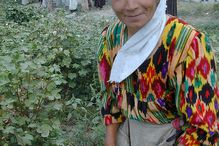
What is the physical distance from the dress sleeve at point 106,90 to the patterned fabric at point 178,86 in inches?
2.8

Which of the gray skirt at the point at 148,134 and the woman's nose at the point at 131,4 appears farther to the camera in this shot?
the gray skirt at the point at 148,134

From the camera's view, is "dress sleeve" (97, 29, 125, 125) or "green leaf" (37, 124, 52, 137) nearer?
"dress sleeve" (97, 29, 125, 125)

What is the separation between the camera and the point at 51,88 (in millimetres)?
2746

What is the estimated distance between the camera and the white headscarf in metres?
1.58

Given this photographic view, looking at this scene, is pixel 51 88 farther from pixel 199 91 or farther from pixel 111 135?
pixel 199 91

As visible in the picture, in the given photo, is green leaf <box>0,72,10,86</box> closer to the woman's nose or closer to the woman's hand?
the woman's hand

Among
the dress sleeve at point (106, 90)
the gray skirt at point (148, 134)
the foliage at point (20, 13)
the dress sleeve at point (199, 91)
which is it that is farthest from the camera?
the foliage at point (20, 13)

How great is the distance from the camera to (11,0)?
17.6 meters

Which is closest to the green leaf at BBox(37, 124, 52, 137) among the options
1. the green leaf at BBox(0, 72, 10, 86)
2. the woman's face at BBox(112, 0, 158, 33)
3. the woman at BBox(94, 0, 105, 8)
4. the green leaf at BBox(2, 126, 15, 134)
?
the green leaf at BBox(2, 126, 15, 134)

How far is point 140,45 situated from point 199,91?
26 centimetres

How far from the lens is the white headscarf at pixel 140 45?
1581 millimetres

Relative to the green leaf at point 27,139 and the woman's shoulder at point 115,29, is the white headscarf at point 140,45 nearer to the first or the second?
the woman's shoulder at point 115,29

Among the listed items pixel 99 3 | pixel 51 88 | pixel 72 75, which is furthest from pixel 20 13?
pixel 51 88

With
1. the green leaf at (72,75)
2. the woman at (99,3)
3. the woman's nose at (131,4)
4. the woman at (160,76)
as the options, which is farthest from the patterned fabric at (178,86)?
the woman at (99,3)
